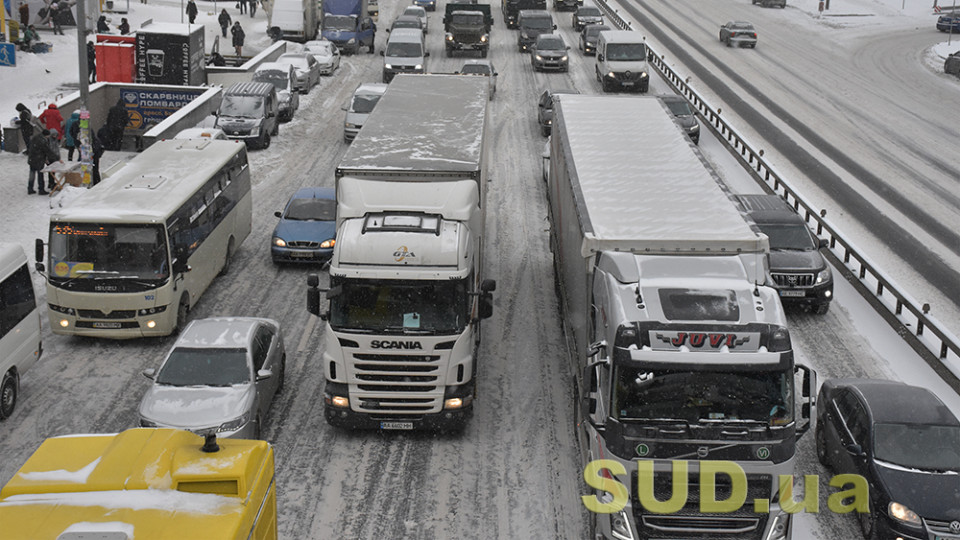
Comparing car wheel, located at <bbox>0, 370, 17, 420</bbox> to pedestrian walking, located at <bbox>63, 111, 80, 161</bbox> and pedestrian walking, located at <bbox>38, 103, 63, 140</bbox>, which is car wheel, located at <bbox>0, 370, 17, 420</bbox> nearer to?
pedestrian walking, located at <bbox>63, 111, 80, 161</bbox>

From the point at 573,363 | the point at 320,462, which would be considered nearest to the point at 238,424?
the point at 320,462

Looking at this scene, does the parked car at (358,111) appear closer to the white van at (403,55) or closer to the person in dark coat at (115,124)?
the person in dark coat at (115,124)

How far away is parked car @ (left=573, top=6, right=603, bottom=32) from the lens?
54812mm

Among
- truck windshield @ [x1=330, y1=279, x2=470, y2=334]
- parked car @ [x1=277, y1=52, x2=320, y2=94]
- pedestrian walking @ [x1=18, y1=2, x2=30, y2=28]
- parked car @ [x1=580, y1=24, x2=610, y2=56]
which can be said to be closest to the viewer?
truck windshield @ [x1=330, y1=279, x2=470, y2=334]

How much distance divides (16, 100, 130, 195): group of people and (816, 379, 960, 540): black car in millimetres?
19138

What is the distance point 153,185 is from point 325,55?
1050 inches

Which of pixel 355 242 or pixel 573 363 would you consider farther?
pixel 573 363

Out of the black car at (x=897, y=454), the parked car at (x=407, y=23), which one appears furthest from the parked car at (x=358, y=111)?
the black car at (x=897, y=454)

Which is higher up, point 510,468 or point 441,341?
point 441,341

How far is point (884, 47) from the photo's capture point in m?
58.1

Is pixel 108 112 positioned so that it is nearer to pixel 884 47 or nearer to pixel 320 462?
pixel 320 462

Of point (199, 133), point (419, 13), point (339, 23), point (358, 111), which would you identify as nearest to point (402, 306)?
point (199, 133)

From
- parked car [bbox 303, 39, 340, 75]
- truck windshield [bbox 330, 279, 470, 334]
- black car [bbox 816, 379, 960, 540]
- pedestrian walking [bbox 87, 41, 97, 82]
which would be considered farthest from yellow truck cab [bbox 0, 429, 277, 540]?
parked car [bbox 303, 39, 340, 75]

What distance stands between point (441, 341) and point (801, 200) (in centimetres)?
1463
